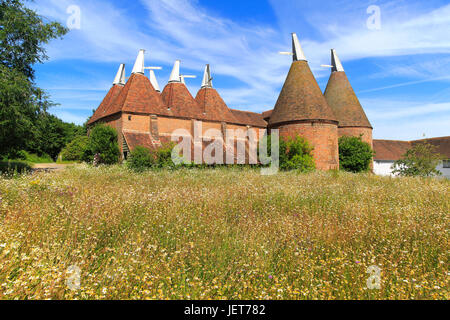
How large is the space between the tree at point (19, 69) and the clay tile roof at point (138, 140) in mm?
5568

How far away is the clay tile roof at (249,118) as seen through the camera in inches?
1000

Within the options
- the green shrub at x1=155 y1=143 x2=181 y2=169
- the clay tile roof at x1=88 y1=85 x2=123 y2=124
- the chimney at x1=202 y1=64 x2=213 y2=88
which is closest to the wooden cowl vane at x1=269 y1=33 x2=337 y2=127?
the chimney at x1=202 y1=64 x2=213 y2=88

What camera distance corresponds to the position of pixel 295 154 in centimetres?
1947

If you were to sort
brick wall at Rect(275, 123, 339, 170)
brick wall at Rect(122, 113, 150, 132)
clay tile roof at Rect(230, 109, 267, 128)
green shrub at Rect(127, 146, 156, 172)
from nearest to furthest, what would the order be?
1. green shrub at Rect(127, 146, 156, 172)
2. brick wall at Rect(122, 113, 150, 132)
3. brick wall at Rect(275, 123, 339, 170)
4. clay tile roof at Rect(230, 109, 267, 128)

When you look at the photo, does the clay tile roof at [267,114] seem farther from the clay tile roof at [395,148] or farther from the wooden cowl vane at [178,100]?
the clay tile roof at [395,148]

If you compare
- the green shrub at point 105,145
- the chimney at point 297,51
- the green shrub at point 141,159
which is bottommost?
the green shrub at point 141,159

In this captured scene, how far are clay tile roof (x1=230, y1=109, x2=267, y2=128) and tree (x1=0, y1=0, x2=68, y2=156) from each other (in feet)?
51.6

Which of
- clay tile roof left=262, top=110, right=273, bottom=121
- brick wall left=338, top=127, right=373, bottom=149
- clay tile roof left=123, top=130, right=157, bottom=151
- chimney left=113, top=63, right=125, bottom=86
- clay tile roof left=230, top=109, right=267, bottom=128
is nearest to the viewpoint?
clay tile roof left=123, top=130, right=157, bottom=151

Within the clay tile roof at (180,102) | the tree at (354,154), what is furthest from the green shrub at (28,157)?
the tree at (354,154)

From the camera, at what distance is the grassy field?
2.31m

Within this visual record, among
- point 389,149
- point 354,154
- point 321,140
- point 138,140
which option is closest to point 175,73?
point 138,140

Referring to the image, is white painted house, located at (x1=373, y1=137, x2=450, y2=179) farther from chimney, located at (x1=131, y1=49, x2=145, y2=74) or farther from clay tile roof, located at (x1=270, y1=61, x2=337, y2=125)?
chimney, located at (x1=131, y1=49, x2=145, y2=74)
